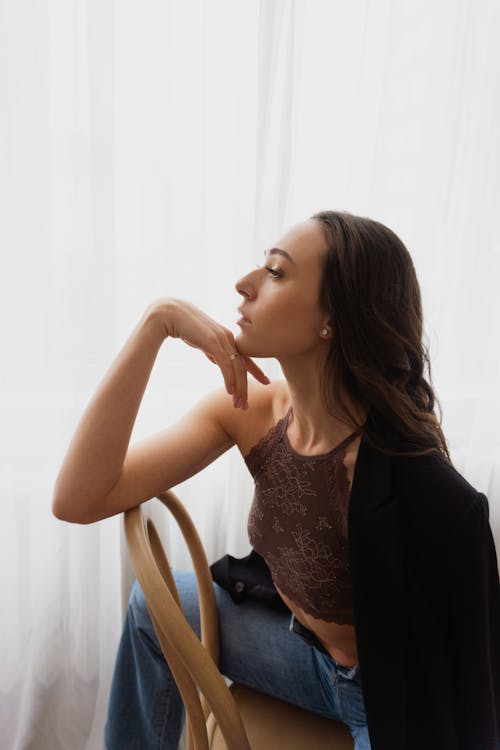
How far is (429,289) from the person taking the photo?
144 centimetres

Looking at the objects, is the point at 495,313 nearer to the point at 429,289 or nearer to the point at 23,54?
the point at 429,289

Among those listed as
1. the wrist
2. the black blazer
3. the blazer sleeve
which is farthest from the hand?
the blazer sleeve

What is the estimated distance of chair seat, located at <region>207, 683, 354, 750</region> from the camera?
897 millimetres

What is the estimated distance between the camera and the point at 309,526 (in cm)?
89

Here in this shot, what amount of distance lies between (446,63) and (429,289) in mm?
547

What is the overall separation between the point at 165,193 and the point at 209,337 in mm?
434

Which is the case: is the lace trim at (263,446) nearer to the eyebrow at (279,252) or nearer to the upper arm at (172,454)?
the upper arm at (172,454)

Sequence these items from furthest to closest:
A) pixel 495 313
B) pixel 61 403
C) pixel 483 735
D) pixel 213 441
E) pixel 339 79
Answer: pixel 495 313 < pixel 339 79 < pixel 61 403 < pixel 213 441 < pixel 483 735

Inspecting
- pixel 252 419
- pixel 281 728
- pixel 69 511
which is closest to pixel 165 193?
pixel 252 419

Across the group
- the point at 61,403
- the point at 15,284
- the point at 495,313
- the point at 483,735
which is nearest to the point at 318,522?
the point at 483,735

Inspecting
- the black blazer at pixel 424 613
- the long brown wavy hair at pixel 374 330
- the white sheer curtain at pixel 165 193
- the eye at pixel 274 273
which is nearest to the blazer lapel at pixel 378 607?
the black blazer at pixel 424 613

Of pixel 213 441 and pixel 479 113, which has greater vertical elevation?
pixel 479 113

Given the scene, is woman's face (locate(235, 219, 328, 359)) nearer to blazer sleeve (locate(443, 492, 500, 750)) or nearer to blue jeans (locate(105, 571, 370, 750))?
blazer sleeve (locate(443, 492, 500, 750))

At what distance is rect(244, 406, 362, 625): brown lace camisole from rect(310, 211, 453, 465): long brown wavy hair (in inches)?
2.6
